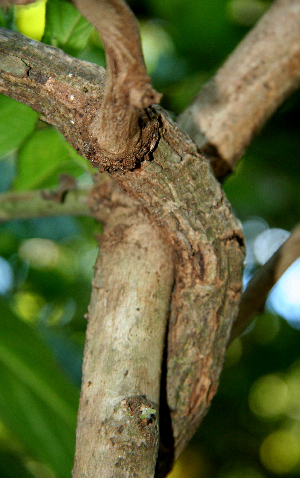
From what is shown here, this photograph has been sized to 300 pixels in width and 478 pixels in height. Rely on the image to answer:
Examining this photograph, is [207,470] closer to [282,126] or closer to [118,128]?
[282,126]

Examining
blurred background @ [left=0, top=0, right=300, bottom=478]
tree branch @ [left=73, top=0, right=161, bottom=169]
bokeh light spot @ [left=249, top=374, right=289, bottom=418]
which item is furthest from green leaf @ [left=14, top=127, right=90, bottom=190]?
bokeh light spot @ [left=249, top=374, right=289, bottom=418]

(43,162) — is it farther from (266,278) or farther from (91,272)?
(91,272)

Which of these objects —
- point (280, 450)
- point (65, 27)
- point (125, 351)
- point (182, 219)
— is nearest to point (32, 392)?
point (125, 351)

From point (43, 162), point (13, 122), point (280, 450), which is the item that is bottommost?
point (280, 450)

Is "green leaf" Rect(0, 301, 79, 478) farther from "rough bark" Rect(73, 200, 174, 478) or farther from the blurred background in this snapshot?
"rough bark" Rect(73, 200, 174, 478)

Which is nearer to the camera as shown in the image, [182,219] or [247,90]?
[182,219]

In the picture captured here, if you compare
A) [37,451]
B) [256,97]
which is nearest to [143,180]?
[256,97]
